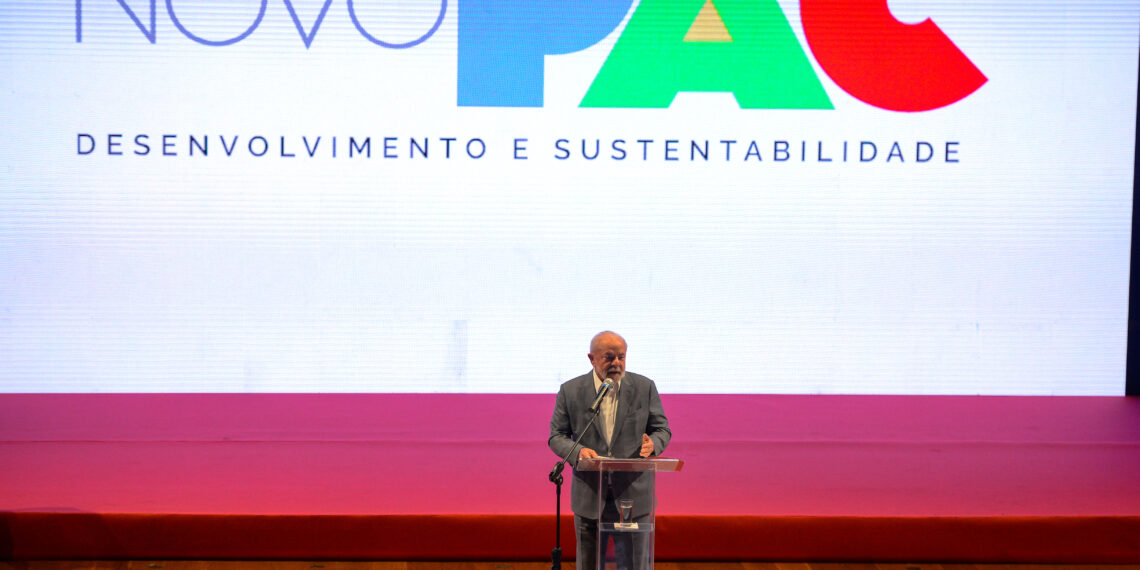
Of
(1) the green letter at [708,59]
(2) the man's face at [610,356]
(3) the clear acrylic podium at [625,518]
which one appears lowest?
(3) the clear acrylic podium at [625,518]

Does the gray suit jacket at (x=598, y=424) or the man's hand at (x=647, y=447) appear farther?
the gray suit jacket at (x=598, y=424)

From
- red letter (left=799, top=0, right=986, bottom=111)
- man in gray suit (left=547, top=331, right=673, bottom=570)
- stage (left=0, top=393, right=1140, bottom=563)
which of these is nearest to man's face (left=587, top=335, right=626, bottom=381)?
man in gray suit (left=547, top=331, right=673, bottom=570)

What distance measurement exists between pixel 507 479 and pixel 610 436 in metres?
1.39

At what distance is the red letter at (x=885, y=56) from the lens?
5738 millimetres

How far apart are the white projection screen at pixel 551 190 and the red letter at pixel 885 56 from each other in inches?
0.6

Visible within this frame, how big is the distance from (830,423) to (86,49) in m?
4.22

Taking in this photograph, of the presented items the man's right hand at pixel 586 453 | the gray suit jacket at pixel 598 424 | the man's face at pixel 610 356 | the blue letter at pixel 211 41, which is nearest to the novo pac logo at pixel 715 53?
the blue letter at pixel 211 41

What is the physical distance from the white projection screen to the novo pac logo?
2cm

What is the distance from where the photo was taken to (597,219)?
575 centimetres

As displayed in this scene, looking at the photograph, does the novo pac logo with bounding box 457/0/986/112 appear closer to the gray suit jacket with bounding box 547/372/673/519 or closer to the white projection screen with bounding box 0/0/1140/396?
the white projection screen with bounding box 0/0/1140/396

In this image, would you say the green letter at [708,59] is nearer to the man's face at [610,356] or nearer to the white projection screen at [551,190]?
the white projection screen at [551,190]

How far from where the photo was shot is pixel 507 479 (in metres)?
4.32

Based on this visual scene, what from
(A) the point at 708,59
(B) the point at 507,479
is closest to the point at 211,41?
(A) the point at 708,59

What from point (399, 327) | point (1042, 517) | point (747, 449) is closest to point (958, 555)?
point (1042, 517)
